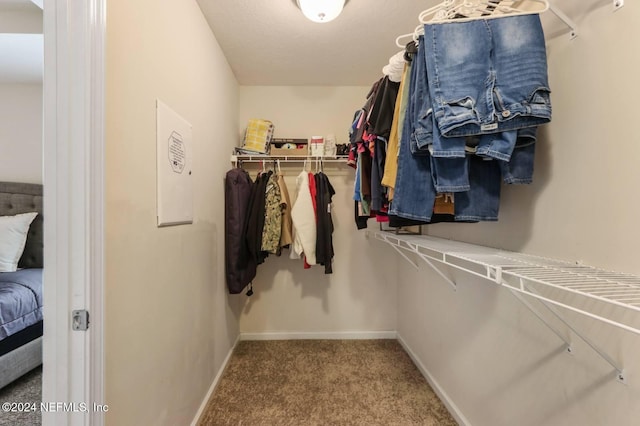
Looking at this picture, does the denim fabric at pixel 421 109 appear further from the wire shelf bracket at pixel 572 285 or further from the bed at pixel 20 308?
the bed at pixel 20 308

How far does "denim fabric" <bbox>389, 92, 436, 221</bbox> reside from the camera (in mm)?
990

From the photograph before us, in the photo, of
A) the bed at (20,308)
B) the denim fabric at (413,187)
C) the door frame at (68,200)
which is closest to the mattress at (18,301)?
the bed at (20,308)

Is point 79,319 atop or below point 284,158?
below

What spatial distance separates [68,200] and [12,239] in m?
2.09

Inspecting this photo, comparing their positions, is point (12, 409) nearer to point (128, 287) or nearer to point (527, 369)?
point (128, 287)

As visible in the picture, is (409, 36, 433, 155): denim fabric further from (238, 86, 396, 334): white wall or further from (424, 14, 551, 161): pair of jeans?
(238, 86, 396, 334): white wall

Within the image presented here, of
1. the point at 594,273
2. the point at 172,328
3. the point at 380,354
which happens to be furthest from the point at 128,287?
the point at 380,354

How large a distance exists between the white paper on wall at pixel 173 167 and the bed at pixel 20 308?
132 centimetres

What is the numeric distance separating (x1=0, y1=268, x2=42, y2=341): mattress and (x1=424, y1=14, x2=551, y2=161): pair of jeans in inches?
99.2

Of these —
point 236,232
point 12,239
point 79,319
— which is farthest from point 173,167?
point 12,239

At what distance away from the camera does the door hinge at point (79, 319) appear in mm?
727

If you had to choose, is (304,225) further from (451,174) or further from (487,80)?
(487,80)

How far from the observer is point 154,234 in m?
1.09

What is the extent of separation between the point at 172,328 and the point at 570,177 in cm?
176
